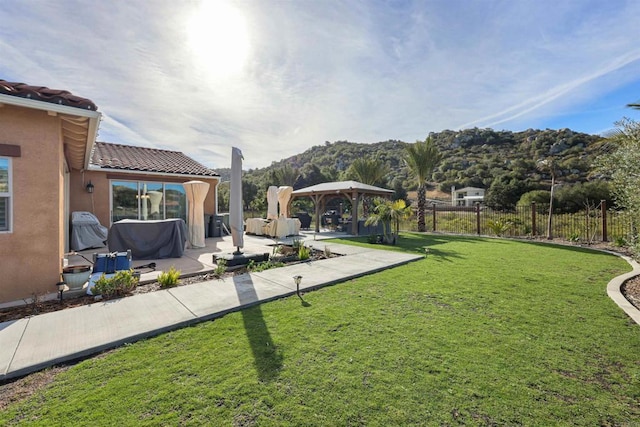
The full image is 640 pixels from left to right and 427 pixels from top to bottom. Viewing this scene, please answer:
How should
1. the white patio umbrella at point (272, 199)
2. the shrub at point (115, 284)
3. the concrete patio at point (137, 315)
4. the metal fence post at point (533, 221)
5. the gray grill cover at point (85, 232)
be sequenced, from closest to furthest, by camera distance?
the concrete patio at point (137, 315)
the shrub at point (115, 284)
the gray grill cover at point (85, 232)
the metal fence post at point (533, 221)
the white patio umbrella at point (272, 199)

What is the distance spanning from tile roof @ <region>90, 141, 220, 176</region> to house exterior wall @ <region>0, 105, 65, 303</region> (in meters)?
7.02

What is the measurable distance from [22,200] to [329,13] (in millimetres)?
8776

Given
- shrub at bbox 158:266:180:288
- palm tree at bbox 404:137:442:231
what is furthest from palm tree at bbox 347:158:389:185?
shrub at bbox 158:266:180:288

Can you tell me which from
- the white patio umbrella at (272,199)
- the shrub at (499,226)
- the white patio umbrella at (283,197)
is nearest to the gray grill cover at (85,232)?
the white patio umbrella at (272,199)

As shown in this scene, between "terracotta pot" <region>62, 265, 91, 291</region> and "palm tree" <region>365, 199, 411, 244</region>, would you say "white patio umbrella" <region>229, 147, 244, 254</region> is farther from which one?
"palm tree" <region>365, 199, 411, 244</region>

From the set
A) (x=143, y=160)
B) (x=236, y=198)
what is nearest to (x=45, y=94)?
(x=236, y=198)

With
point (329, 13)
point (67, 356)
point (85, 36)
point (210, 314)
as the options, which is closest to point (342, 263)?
point (210, 314)

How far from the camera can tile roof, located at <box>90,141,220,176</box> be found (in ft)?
37.6

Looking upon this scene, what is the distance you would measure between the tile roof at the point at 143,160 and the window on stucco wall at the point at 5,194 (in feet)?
23.4

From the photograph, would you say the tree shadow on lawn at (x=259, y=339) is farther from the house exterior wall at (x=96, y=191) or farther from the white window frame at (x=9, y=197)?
the house exterior wall at (x=96, y=191)

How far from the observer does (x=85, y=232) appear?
940 centimetres

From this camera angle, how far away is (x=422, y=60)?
10.8 metres

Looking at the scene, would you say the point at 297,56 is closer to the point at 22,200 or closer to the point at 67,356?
the point at 22,200

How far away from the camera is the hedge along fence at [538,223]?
1159cm
